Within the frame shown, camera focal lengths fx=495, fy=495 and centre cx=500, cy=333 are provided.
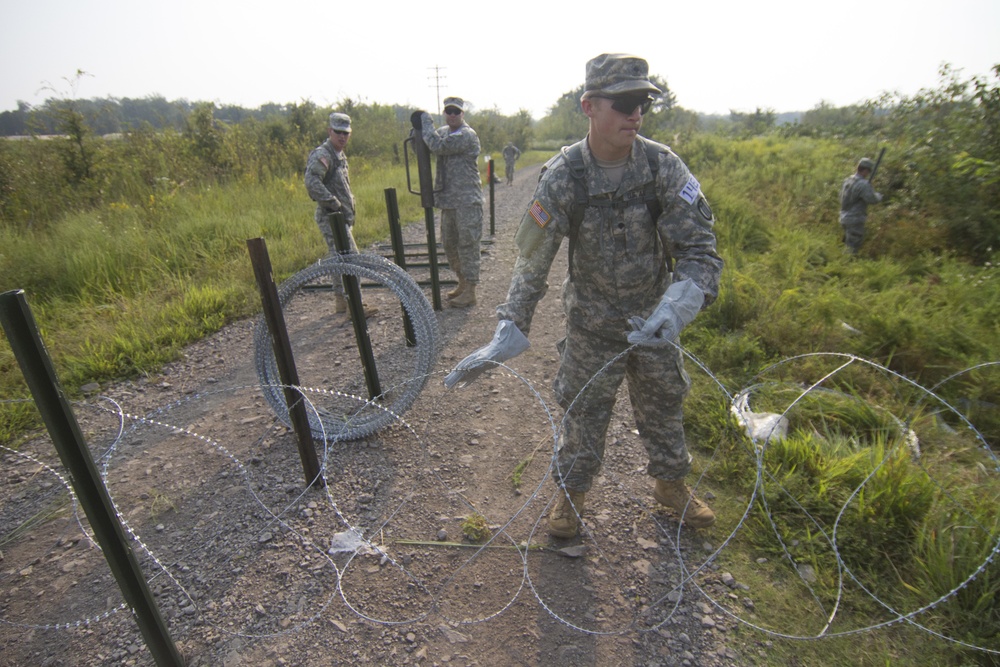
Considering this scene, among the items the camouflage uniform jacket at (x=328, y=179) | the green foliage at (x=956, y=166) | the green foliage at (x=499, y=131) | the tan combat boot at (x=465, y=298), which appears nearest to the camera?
the camouflage uniform jacket at (x=328, y=179)

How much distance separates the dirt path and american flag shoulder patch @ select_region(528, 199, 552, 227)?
2.28 feet

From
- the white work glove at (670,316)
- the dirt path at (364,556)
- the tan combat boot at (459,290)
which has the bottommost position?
Answer: the dirt path at (364,556)

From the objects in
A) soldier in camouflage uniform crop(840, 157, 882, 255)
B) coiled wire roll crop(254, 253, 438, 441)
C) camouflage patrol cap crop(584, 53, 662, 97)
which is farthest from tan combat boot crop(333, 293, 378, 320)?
soldier in camouflage uniform crop(840, 157, 882, 255)

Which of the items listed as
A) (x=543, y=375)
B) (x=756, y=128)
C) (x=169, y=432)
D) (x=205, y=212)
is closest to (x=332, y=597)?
(x=169, y=432)

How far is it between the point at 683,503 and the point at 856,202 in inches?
317

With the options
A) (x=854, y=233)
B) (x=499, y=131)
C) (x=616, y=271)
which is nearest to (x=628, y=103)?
(x=616, y=271)

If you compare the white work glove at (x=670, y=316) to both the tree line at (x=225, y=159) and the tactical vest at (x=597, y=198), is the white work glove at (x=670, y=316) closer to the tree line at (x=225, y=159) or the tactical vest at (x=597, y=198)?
the tactical vest at (x=597, y=198)

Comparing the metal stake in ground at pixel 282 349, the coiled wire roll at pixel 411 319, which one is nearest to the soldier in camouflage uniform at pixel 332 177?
the coiled wire roll at pixel 411 319

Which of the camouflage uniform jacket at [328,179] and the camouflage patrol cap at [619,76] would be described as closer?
the camouflage patrol cap at [619,76]

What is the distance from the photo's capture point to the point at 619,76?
76.1 inches

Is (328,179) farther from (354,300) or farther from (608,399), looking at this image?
(608,399)

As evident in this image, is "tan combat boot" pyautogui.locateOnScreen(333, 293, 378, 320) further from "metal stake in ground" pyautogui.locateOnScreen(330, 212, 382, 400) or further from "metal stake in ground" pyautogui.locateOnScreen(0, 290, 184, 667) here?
"metal stake in ground" pyautogui.locateOnScreen(0, 290, 184, 667)

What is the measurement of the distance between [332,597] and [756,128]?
124 ft

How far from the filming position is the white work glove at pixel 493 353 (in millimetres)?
2045
